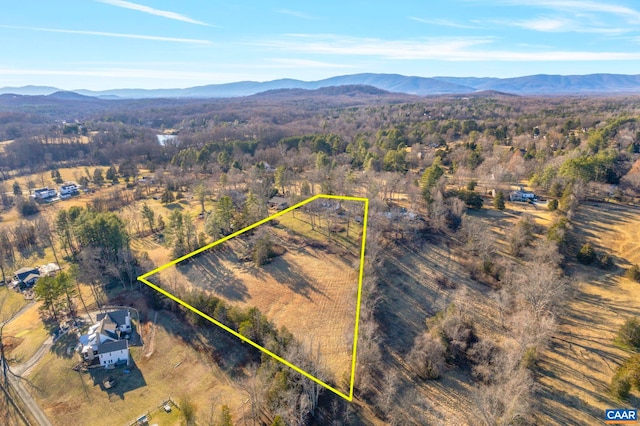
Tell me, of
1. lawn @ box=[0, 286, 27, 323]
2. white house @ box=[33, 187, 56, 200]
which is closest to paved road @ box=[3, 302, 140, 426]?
lawn @ box=[0, 286, 27, 323]

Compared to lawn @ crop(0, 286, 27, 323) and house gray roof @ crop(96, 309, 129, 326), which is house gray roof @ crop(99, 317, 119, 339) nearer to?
house gray roof @ crop(96, 309, 129, 326)

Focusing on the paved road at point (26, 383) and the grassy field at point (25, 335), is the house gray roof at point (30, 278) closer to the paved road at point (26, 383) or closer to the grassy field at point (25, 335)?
the grassy field at point (25, 335)

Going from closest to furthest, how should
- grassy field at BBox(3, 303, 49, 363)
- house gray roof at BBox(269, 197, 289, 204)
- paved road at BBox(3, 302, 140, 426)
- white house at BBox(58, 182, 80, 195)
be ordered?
paved road at BBox(3, 302, 140, 426), grassy field at BBox(3, 303, 49, 363), house gray roof at BBox(269, 197, 289, 204), white house at BBox(58, 182, 80, 195)

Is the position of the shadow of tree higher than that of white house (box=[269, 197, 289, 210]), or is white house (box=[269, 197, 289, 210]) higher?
white house (box=[269, 197, 289, 210])

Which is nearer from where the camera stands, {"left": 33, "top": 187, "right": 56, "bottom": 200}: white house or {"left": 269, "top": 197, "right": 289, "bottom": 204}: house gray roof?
{"left": 269, "top": 197, "right": 289, "bottom": 204}: house gray roof

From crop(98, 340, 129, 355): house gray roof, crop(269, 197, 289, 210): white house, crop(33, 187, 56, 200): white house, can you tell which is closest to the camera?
crop(98, 340, 129, 355): house gray roof

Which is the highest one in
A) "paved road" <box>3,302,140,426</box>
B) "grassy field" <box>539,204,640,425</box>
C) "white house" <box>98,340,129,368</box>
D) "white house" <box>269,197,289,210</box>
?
"white house" <box>269,197,289,210</box>

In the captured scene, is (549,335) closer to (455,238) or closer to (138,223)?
(455,238)
